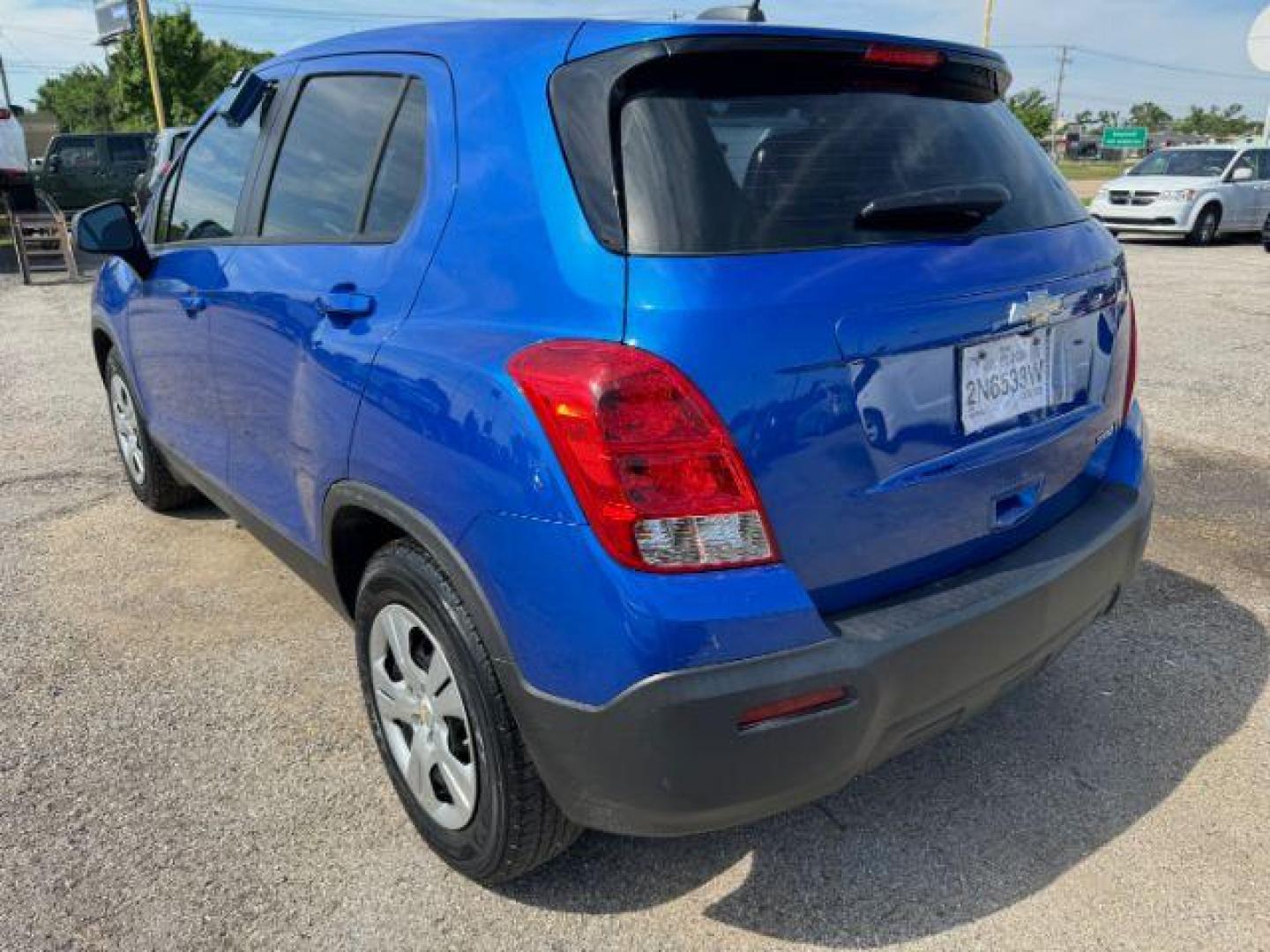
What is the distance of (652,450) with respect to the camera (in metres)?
1.68

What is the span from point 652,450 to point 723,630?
32cm

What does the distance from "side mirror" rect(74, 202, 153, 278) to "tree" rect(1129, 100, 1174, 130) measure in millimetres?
149055

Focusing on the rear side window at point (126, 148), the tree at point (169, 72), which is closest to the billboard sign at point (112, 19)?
the tree at point (169, 72)

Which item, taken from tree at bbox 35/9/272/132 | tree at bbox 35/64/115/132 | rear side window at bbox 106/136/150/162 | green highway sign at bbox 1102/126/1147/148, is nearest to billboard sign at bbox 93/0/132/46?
tree at bbox 35/9/272/132

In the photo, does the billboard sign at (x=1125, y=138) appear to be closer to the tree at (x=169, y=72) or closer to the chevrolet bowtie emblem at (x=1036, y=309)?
the tree at (x=169, y=72)

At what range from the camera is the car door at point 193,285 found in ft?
10.2

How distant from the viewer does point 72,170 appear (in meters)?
20.7

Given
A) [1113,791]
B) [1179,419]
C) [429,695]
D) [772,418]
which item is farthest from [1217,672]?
[1179,419]

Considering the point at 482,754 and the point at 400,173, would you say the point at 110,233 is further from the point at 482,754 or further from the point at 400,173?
the point at 482,754

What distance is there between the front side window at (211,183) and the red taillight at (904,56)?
73.0 inches

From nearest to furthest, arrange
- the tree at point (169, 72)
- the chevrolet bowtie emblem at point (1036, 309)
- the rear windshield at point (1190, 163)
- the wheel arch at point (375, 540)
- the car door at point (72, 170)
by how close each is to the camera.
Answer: the wheel arch at point (375, 540) < the chevrolet bowtie emblem at point (1036, 309) < the rear windshield at point (1190, 163) < the car door at point (72, 170) < the tree at point (169, 72)

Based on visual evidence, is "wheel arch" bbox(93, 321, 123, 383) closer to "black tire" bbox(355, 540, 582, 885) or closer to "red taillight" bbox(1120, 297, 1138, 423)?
"black tire" bbox(355, 540, 582, 885)

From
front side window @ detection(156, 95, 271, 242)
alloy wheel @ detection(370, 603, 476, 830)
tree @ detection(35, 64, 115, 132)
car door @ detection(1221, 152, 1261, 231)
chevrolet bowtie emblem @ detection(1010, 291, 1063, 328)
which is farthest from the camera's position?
tree @ detection(35, 64, 115, 132)

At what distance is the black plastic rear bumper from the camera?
1.70 m
